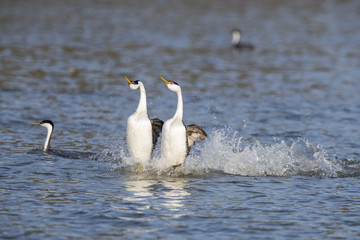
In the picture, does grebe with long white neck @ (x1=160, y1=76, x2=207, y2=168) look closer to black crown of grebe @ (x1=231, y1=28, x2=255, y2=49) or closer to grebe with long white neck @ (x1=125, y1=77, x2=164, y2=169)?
grebe with long white neck @ (x1=125, y1=77, x2=164, y2=169)

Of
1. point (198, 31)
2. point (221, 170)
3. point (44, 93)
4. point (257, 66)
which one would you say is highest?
point (198, 31)

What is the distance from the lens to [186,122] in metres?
16.5

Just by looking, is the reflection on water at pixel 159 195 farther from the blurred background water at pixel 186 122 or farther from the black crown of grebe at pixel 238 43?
the black crown of grebe at pixel 238 43

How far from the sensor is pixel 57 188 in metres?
10.6

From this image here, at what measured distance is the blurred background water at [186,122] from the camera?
→ 30.1ft

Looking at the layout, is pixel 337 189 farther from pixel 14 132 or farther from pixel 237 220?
pixel 14 132

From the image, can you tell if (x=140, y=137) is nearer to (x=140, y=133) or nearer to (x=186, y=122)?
(x=140, y=133)

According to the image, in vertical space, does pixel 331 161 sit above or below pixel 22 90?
below

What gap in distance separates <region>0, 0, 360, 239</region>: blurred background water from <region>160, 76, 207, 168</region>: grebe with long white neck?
0.30m

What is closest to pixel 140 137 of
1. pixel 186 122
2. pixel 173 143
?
pixel 173 143

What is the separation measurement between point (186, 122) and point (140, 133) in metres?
4.89

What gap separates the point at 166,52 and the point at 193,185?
730 inches

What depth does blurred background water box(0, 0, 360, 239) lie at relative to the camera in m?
9.18

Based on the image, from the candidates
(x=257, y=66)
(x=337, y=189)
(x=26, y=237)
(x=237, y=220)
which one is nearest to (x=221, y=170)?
(x=337, y=189)
